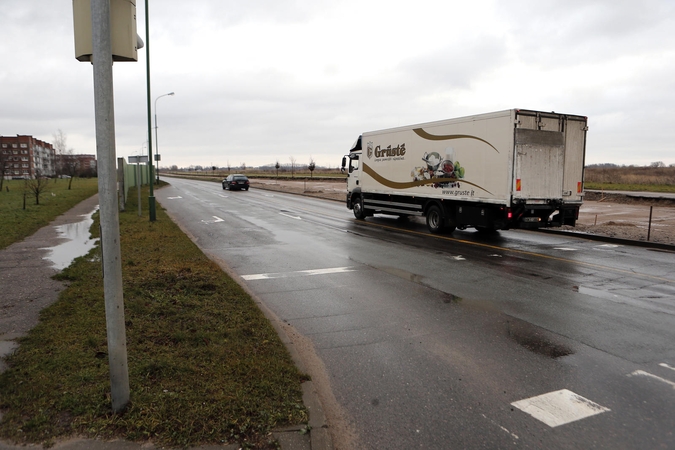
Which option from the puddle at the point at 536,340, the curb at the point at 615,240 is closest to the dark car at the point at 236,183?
the curb at the point at 615,240

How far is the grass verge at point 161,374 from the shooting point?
346cm

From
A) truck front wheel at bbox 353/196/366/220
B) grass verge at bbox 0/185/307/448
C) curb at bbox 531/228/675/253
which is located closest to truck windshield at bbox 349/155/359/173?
truck front wheel at bbox 353/196/366/220

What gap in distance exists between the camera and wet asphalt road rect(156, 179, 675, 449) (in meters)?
3.82

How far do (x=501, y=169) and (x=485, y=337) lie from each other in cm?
850

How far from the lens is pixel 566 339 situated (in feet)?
19.1

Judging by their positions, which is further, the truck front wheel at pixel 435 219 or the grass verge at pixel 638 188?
the grass verge at pixel 638 188

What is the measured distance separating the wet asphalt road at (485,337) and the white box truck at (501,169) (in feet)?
5.26

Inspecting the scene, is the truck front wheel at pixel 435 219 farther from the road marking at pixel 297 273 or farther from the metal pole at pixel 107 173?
the metal pole at pixel 107 173

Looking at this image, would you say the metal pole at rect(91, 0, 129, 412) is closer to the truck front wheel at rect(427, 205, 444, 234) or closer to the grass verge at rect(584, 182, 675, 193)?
the truck front wheel at rect(427, 205, 444, 234)

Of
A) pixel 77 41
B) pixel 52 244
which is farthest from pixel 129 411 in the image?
pixel 52 244

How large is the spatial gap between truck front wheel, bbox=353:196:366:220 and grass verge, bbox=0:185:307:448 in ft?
44.1

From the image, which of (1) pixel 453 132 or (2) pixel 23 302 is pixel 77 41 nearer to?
(2) pixel 23 302

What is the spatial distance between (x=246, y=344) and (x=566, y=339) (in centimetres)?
387

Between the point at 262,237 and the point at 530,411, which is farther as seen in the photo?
the point at 262,237
